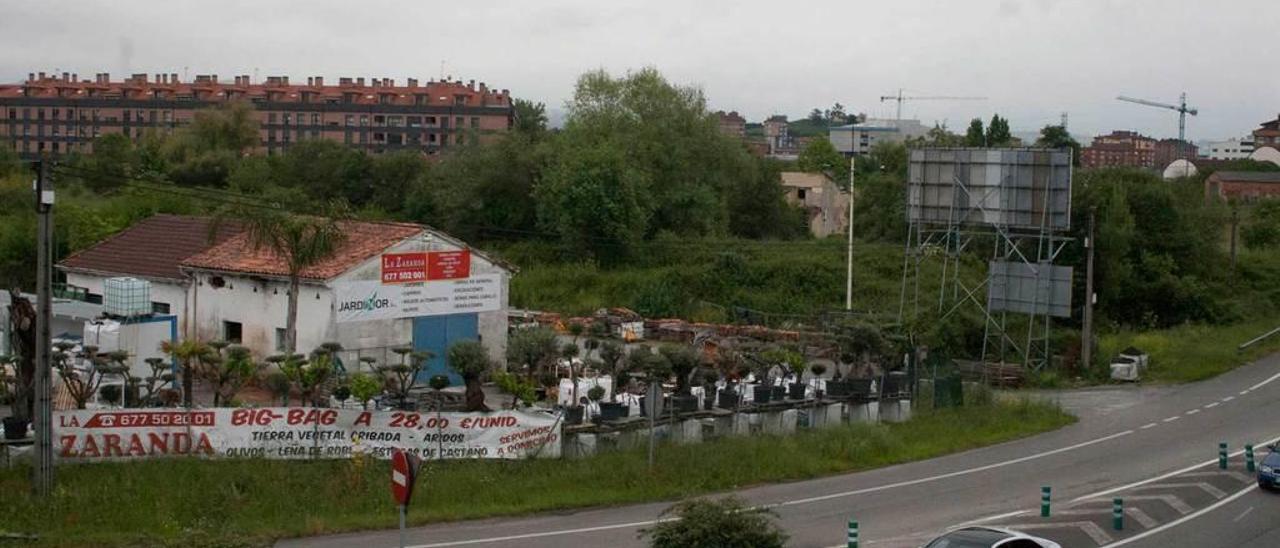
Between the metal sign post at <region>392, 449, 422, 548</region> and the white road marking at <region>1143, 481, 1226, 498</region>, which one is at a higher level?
the metal sign post at <region>392, 449, 422, 548</region>

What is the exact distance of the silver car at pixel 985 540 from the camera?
1703 centimetres

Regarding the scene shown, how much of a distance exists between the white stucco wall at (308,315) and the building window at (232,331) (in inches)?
4.5

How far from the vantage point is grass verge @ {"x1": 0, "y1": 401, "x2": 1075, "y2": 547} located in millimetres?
21016

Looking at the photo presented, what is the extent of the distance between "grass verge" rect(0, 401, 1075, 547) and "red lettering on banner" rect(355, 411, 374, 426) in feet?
2.74

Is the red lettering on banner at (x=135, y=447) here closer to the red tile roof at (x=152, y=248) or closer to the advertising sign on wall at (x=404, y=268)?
the advertising sign on wall at (x=404, y=268)

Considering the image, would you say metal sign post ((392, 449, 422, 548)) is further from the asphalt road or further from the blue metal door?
the blue metal door

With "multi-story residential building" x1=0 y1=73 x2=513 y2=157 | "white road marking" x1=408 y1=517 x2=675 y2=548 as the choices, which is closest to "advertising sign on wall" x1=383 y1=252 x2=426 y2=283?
"white road marking" x1=408 y1=517 x2=675 y2=548

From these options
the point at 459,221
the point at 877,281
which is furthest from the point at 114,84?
the point at 877,281

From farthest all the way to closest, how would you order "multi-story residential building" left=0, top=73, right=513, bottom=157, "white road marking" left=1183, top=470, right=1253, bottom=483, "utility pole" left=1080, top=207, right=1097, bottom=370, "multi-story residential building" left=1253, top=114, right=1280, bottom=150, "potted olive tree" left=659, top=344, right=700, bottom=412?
"multi-story residential building" left=1253, top=114, right=1280, bottom=150 < "multi-story residential building" left=0, top=73, right=513, bottom=157 < "utility pole" left=1080, top=207, right=1097, bottom=370 < "potted olive tree" left=659, top=344, right=700, bottom=412 < "white road marking" left=1183, top=470, right=1253, bottom=483

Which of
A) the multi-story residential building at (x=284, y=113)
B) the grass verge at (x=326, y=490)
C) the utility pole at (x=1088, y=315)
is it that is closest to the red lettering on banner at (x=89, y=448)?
the grass verge at (x=326, y=490)

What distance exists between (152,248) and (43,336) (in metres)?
19.4

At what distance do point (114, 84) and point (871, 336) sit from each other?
102699mm

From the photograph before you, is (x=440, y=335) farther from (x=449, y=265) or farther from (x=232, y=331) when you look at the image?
(x=232, y=331)

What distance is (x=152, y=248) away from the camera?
4009cm
